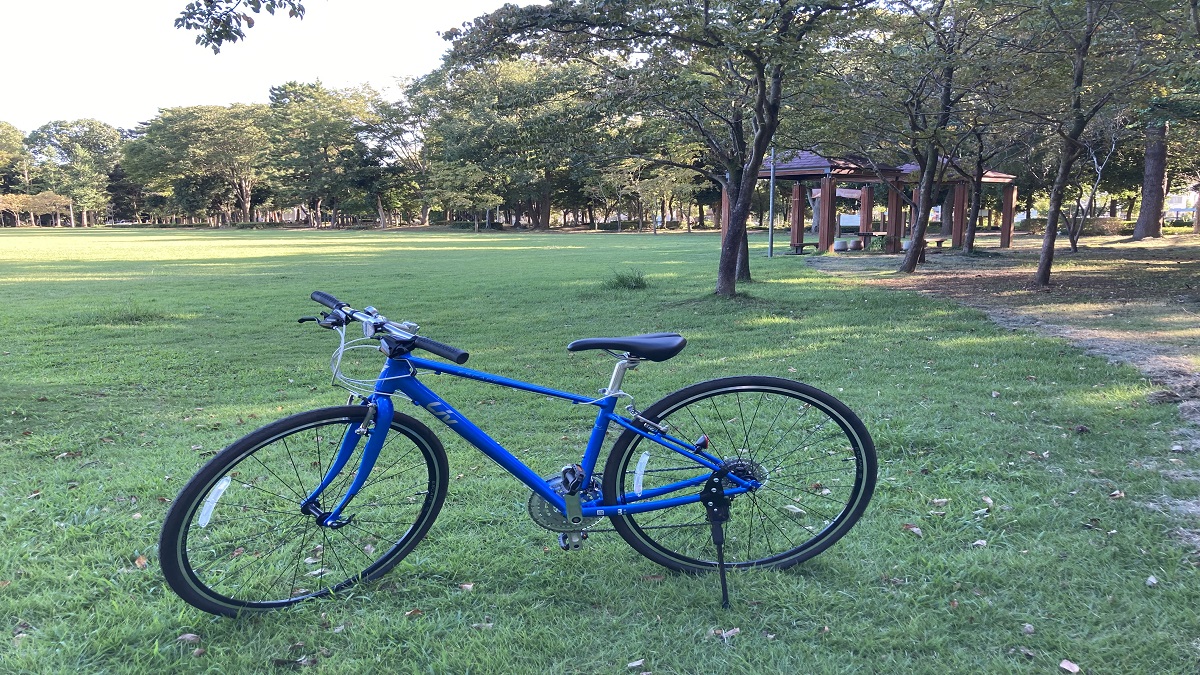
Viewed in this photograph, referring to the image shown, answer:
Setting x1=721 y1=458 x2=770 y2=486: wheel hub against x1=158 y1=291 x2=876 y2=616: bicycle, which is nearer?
x1=158 y1=291 x2=876 y2=616: bicycle

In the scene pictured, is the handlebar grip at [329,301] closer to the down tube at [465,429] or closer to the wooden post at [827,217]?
the down tube at [465,429]

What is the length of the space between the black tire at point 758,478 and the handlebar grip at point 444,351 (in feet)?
2.20

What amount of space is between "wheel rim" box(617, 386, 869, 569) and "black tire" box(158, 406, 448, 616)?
0.88 metres

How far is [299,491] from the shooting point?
3311mm

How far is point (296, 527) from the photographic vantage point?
2.98 meters

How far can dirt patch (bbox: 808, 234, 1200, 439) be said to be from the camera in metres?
6.42

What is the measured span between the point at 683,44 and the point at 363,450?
303 inches

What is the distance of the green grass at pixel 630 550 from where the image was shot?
235cm

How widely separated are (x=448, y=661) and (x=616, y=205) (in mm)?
59748

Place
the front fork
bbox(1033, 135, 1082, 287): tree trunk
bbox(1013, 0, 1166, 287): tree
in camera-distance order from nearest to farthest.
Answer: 1. the front fork
2. bbox(1013, 0, 1166, 287): tree
3. bbox(1033, 135, 1082, 287): tree trunk

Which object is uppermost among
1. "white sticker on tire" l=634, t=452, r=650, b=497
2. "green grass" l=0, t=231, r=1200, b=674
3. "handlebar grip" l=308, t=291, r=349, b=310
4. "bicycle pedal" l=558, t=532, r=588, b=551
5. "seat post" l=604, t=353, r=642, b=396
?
"handlebar grip" l=308, t=291, r=349, b=310

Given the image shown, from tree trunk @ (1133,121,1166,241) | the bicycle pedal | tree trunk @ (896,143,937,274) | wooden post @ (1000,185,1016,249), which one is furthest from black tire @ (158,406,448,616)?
tree trunk @ (1133,121,1166,241)

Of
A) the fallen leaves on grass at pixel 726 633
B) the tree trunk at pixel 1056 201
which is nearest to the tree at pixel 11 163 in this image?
the tree trunk at pixel 1056 201

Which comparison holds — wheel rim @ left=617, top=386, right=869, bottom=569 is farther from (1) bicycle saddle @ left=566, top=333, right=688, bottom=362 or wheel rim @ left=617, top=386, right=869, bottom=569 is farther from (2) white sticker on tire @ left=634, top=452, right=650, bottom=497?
(1) bicycle saddle @ left=566, top=333, right=688, bottom=362
